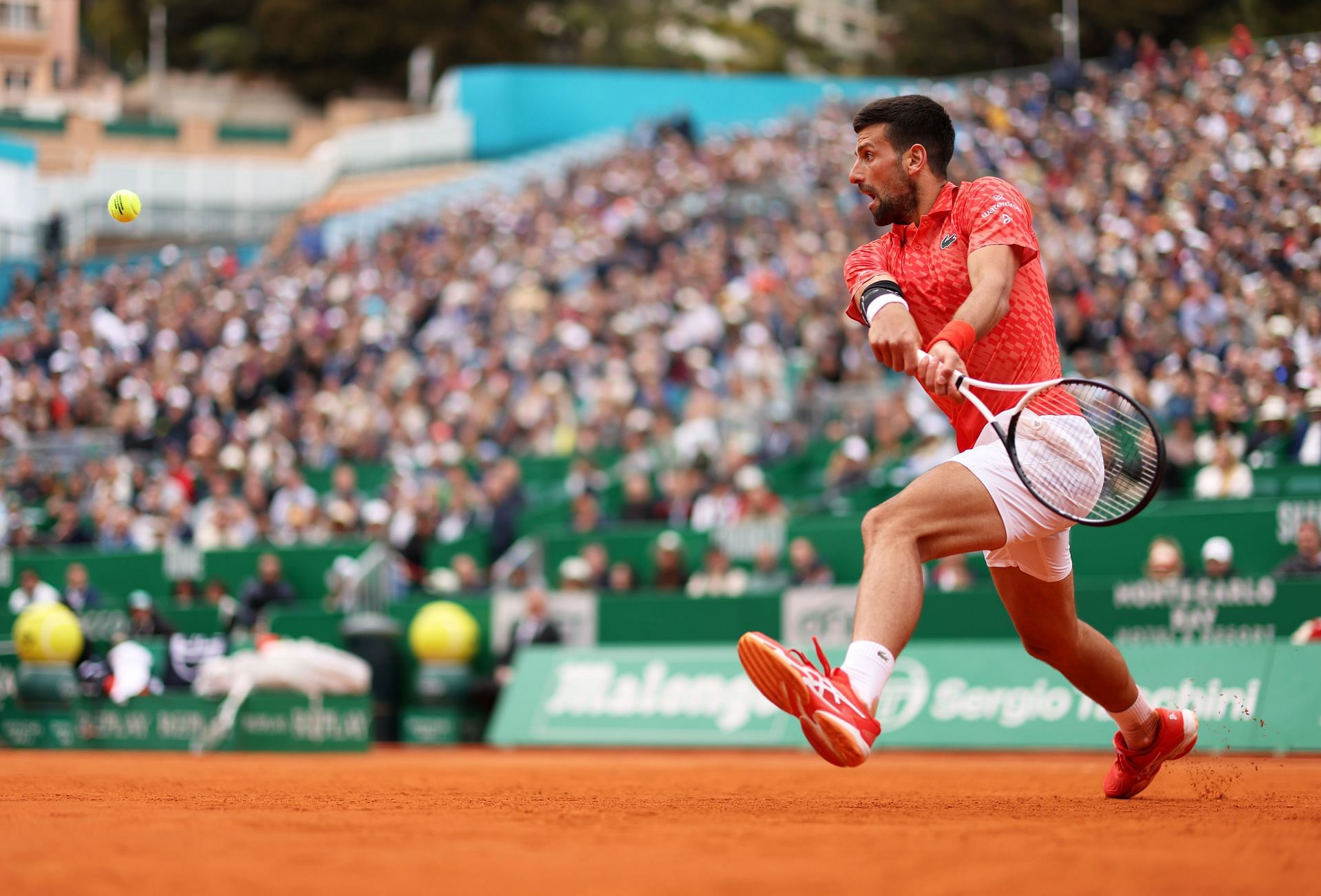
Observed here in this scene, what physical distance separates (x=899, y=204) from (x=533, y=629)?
930 centimetres

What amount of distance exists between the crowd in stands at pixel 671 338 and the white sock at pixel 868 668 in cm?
858

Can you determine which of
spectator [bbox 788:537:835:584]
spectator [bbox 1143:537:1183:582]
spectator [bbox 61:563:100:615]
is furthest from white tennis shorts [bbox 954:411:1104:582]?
spectator [bbox 61:563:100:615]

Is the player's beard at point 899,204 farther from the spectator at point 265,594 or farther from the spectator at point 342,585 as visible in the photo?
the spectator at point 265,594

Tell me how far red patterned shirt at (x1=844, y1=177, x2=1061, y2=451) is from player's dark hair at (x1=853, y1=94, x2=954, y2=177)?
0.16 meters

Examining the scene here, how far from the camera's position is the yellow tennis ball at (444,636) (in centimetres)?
1473

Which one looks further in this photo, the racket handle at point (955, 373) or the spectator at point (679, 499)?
the spectator at point (679, 499)

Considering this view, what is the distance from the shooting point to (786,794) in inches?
254

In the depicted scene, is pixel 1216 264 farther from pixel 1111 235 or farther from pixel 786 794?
pixel 786 794

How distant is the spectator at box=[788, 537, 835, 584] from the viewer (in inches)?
543

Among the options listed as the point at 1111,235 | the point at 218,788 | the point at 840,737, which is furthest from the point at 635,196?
the point at 840,737

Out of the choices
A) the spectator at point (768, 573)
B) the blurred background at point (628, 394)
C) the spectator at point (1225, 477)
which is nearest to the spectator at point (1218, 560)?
the blurred background at point (628, 394)

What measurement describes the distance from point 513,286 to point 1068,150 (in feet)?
26.1

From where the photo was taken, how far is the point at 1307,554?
11477 millimetres

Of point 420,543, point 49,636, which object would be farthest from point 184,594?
point 49,636
